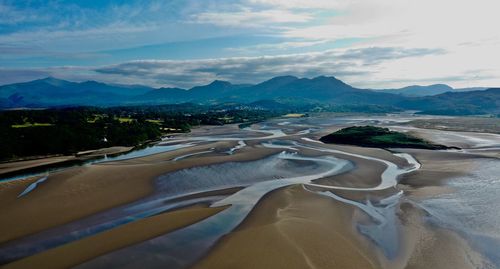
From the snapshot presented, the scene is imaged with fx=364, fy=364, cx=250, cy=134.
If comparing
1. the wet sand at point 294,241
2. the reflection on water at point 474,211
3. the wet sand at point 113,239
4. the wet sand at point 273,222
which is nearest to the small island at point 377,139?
the wet sand at point 273,222

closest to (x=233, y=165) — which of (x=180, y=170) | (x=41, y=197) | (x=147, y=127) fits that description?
(x=180, y=170)

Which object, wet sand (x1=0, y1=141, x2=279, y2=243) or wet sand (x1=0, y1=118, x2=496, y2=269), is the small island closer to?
wet sand (x1=0, y1=118, x2=496, y2=269)

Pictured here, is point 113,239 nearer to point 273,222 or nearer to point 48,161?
point 273,222

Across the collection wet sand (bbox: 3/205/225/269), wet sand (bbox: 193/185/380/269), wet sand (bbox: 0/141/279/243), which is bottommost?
wet sand (bbox: 193/185/380/269)

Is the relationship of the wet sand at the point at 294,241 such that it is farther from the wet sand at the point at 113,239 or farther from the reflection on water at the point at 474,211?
the reflection on water at the point at 474,211

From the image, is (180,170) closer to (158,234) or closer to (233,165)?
(233,165)

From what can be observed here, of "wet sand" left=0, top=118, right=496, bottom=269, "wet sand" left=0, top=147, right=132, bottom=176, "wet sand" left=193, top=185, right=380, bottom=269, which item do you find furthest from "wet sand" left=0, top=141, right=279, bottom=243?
"wet sand" left=193, top=185, right=380, bottom=269

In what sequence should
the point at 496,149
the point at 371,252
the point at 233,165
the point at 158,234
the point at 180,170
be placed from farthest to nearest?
the point at 496,149, the point at 233,165, the point at 180,170, the point at 158,234, the point at 371,252
